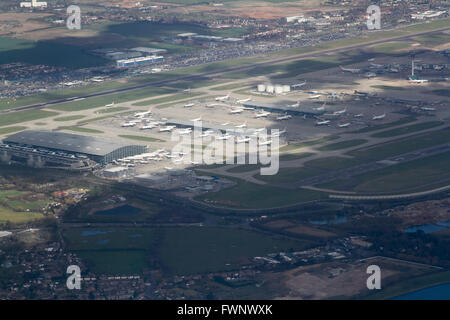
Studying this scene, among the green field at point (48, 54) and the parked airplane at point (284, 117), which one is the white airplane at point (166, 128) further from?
the green field at point (48, 54)

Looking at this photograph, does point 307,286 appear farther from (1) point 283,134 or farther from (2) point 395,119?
(2) point 395,119

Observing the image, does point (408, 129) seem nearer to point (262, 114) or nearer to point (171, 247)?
point (262, 114)

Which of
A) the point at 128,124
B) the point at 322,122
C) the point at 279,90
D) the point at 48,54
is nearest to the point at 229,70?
the point at 279,90

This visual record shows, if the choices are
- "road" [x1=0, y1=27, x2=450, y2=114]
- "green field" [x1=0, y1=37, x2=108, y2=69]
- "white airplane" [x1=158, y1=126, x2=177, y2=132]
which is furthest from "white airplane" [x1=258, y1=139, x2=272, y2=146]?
"green field" [x1=0, y1=37, x2=108, y2=69]

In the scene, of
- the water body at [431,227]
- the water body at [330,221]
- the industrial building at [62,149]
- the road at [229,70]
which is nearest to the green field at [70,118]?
the road at [229,70]

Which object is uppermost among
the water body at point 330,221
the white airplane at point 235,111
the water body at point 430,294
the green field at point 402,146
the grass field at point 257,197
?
the white airplane at point 235,111

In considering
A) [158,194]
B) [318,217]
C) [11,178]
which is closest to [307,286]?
[318,217]

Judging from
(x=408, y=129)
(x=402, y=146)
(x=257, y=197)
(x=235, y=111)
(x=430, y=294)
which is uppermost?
(x=235, y=111)
